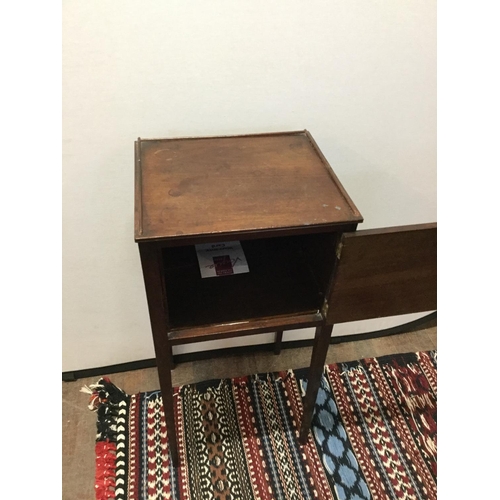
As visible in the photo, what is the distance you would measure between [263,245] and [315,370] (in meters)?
0.33

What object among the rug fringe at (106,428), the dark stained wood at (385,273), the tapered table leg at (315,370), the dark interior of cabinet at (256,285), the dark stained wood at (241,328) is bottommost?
the rug fringe at (106,428)

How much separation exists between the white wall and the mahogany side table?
0.07m

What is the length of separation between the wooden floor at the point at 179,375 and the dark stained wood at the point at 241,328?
2.02 feet

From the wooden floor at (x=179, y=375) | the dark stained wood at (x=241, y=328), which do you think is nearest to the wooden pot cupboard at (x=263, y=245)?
the dark stained wood at (x=241, y=328)

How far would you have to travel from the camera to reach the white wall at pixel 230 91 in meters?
0.87

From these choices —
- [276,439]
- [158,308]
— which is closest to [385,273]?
[158,308]

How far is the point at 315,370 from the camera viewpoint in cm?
105

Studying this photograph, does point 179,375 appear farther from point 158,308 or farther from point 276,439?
point 158,308

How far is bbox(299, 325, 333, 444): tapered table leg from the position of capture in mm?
961

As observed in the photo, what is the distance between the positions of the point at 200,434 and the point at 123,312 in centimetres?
43

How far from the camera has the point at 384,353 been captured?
1.56m

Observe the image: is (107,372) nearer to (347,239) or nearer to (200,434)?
(200,434)

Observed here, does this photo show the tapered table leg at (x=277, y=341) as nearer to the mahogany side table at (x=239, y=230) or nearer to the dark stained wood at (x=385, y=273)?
A: the mahogany side table at (x=239, y=230)

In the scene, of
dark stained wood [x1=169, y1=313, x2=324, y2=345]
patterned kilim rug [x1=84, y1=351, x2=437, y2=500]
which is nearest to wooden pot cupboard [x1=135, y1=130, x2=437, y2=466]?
dark stained wood [x1=169, y1=313, x2=324, y2=345]
